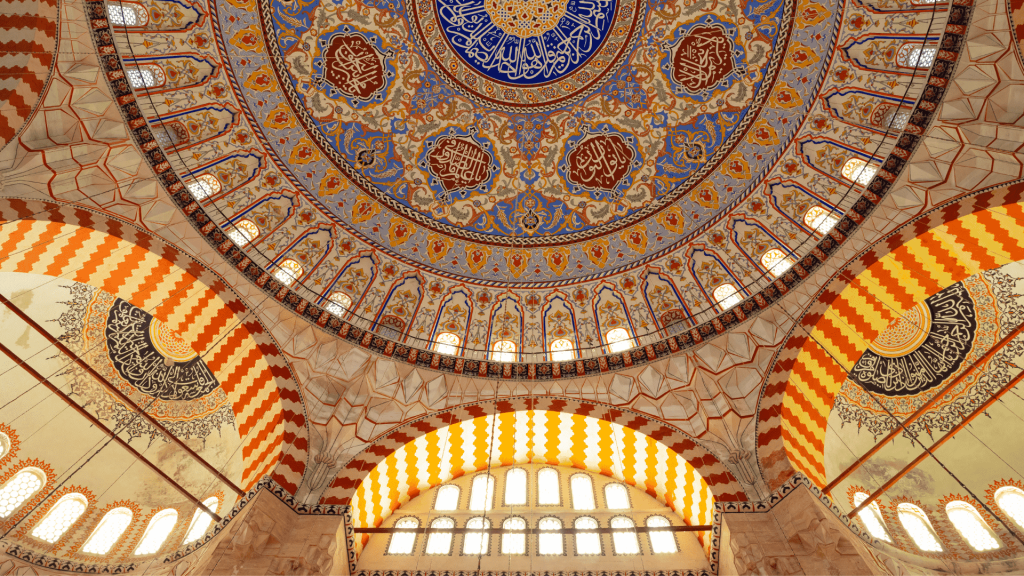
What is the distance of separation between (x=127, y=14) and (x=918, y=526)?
15.6 m

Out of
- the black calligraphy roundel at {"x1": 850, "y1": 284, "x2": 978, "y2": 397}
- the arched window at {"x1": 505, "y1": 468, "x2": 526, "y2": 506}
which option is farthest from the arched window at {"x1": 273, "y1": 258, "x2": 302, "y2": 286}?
the black calligraphy roundel at {"x1": 850, "y1": 284, "x2": 978, "y2": 397}

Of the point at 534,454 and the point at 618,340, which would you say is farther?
the point at 534,454

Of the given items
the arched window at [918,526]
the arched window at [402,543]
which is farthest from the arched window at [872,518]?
the arched window at [402,543]

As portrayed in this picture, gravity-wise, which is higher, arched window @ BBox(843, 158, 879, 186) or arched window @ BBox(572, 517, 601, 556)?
arched window @ BBox(843, 158, 879, 186)

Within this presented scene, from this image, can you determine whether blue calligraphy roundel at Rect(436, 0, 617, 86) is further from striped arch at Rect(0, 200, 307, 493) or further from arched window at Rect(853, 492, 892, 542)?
arched window at Rect(853, 492, 892, 542)

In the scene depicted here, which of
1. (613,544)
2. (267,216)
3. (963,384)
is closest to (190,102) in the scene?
(267,216)

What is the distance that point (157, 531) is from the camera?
30.8 ft

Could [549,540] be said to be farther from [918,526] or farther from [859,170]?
[859,170]

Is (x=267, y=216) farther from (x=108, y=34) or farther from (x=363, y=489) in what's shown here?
(x=363, y=489)

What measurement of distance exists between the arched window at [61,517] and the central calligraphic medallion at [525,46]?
35.4 ft

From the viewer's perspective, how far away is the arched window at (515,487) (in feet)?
34.7

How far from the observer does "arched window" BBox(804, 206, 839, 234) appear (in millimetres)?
9569

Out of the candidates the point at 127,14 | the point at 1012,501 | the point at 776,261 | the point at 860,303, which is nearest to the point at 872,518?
the point at 1012,501

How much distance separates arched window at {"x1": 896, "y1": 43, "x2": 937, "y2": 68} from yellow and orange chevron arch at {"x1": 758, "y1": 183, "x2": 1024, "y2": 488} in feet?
7.58
